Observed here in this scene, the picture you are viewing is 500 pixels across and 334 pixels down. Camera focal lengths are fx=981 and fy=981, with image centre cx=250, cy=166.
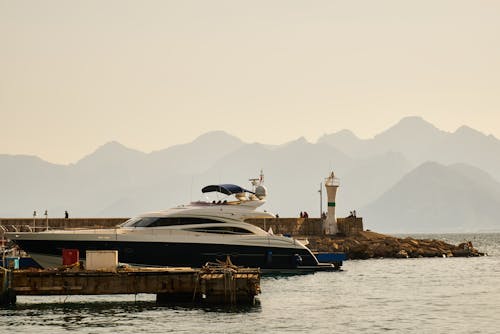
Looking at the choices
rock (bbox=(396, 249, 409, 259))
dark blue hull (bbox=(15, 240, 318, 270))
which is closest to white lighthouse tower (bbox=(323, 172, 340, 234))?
rock (bbox=(396, 249, 409, 259))

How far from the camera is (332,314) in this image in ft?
132

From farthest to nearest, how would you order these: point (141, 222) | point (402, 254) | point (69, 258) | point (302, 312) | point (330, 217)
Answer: point (402, 254)
point (330, 217)
point (141, 222)
point (69, 258)
point (302, 312)

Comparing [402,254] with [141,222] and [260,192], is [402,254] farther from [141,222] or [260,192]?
[141,222]

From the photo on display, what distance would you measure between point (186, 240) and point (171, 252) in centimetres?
106

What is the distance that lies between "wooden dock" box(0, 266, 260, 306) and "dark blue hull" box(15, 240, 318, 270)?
11.0 m

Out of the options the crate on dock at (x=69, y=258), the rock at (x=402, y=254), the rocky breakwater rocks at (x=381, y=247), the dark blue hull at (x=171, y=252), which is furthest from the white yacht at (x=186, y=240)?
the rock at (x=402, y=254)

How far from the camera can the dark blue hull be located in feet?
169

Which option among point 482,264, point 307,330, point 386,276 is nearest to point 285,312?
point 307,330

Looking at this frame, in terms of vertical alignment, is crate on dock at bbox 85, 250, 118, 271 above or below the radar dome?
below

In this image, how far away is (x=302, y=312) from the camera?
134 feet

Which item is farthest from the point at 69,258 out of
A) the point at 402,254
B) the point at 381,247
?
the point at 402,254

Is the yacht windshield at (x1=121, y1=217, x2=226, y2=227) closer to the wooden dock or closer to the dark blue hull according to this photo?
the dark blue hull

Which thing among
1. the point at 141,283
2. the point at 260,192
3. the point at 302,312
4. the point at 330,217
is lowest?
the point at 302,312

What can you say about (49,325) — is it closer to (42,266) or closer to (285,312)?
(285,312)
